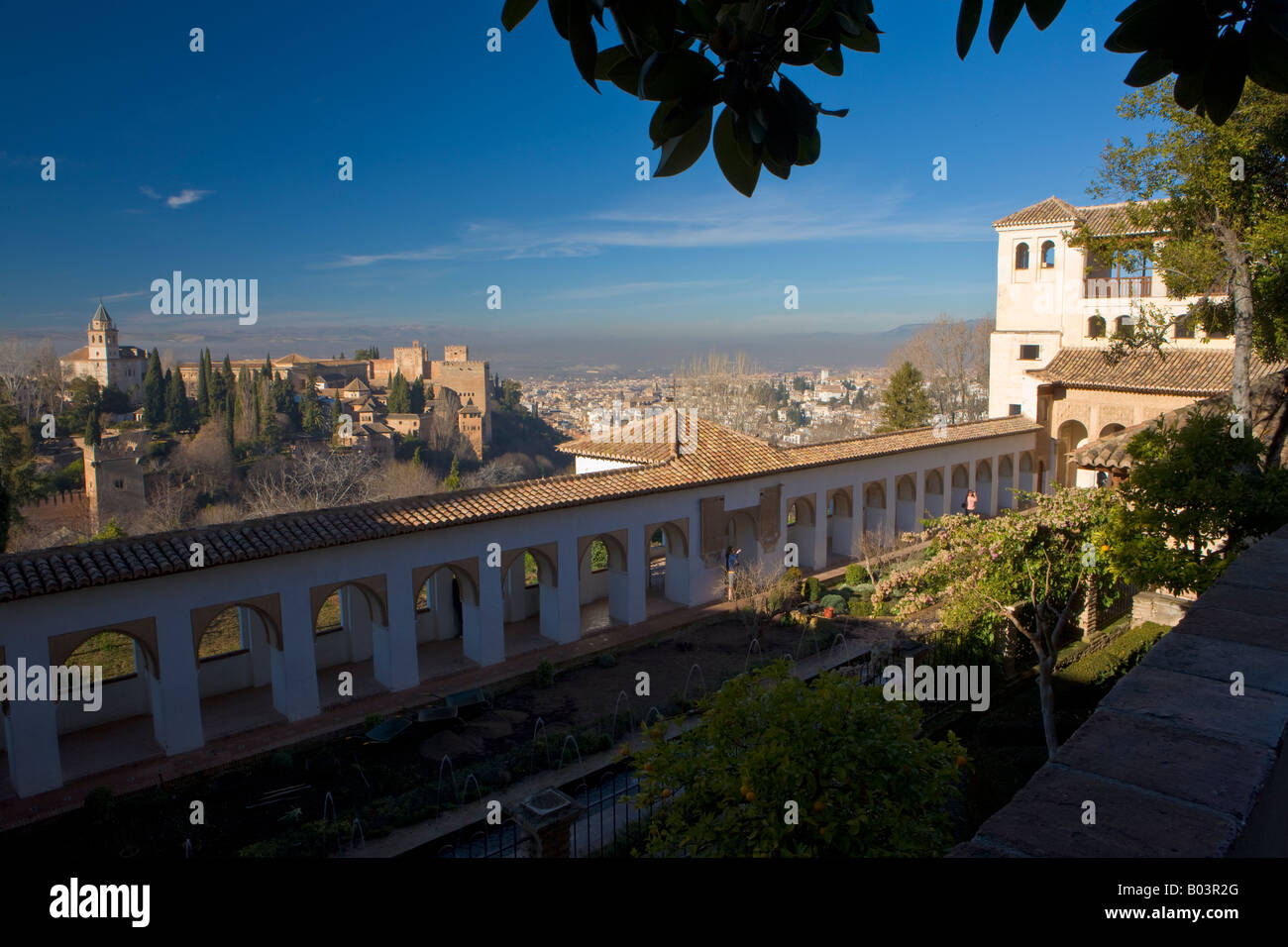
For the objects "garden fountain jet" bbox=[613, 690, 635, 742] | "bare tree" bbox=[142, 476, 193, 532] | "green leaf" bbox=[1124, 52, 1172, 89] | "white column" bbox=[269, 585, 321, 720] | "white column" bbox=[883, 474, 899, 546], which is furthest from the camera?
"bare tree" bbox=[142, 476, 193, 532]

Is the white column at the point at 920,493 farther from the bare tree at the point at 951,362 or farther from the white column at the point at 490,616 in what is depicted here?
the bare tree at the point at 951,362

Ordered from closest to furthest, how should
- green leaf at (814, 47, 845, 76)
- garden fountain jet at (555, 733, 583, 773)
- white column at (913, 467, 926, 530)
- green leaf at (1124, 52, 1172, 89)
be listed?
green leaf at (1124, 52, 1172, 89) < green leaf at (814, 47, 845, 76) < garden fountain jet at (555, 733, 583, 773) < white column at (913, 467, 926, 530)

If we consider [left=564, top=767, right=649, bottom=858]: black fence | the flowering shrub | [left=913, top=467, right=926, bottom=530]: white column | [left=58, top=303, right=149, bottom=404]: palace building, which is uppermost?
[left=58, top=303, right=149, bottom=404]: palace building

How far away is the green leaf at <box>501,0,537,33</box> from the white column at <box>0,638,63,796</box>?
10840 millimetres

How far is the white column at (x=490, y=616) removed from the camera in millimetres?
13930

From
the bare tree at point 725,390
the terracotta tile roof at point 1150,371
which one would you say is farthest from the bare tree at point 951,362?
the terracotta tile roof at point 1150,371

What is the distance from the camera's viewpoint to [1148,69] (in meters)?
1.65

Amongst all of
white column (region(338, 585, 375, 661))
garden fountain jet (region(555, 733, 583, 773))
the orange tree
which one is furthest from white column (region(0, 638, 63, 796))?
the orange tree

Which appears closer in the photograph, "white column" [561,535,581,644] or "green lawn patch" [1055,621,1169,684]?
"green lawn patch" [1055,621,1169,684]

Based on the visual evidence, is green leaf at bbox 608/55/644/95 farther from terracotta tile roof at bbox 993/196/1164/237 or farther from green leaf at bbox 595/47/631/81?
terracotta tile roof at bbox 993/196/1164/237

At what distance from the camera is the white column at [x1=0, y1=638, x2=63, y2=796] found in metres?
9.65
